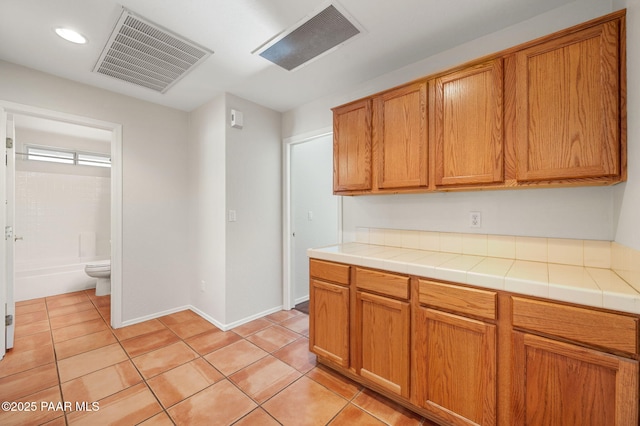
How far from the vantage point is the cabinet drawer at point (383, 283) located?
1.57 meters

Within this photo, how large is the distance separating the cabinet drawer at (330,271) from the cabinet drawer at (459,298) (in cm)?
54

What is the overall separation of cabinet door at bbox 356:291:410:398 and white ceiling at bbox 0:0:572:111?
1772mm

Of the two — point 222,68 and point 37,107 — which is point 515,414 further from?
point 37,107

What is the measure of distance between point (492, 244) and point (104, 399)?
108 inches

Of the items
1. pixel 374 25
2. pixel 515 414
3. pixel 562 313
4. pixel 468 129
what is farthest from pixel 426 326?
pixel 374 25

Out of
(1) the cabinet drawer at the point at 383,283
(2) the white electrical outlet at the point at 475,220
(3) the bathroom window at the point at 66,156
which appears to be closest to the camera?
(1) the cabinet drawer at the point at 383,283

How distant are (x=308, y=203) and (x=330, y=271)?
167 centimetres

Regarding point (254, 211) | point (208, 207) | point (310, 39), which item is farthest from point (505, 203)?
point (208, 207)

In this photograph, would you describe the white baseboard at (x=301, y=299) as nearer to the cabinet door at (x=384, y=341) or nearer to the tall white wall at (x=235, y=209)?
the tall white wall at (x=235, y=209)

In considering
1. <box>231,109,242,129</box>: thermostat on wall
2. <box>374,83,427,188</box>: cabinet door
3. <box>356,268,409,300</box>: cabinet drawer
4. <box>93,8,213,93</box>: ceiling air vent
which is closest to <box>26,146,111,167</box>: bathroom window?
<box>93,8,213,93</box>: ceiling air vent

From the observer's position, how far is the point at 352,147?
2.21 m

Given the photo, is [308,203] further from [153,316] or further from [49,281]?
[49,281]

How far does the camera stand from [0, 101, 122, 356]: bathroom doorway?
2424 mm

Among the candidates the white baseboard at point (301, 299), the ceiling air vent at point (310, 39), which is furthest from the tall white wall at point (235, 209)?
the ceiling air vent at point (310, 39)
